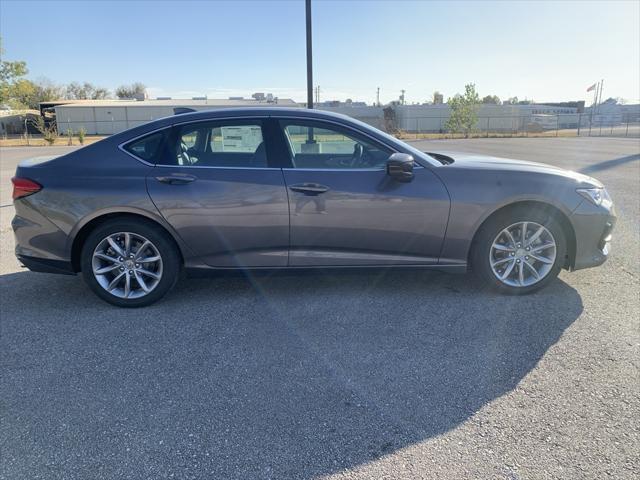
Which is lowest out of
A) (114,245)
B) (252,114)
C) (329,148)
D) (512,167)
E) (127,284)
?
(127,284)

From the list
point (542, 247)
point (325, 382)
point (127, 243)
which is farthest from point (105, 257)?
point (542, 247)

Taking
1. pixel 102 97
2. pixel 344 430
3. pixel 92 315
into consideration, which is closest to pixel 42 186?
pixel 92 315

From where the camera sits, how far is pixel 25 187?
380cm

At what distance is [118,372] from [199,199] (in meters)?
1.48

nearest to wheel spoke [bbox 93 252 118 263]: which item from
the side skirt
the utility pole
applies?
the side skirt

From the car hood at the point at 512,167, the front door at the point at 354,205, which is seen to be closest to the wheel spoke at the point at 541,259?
the car hood at the point at 512,167

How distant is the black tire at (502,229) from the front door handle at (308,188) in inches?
56.7

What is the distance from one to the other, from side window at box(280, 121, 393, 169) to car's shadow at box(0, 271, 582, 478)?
119 cm

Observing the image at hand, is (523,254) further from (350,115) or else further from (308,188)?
(350,115)

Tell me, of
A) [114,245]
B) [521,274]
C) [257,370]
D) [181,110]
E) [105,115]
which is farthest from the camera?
[105,115]

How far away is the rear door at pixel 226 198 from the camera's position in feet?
12.4

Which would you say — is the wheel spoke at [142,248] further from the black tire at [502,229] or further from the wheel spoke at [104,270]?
the black tire at [502,229]

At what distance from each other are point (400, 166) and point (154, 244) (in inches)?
84.8

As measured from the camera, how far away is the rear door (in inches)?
148
